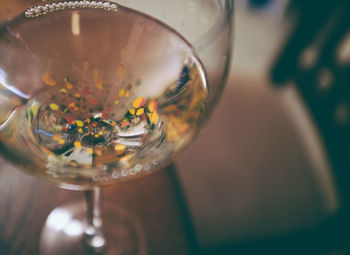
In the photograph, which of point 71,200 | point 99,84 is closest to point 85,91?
point 99,84

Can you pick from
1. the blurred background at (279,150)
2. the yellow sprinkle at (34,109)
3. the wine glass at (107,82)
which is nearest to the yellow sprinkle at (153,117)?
the wine glass at (107,82)

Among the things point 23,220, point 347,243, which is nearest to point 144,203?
point 23,220

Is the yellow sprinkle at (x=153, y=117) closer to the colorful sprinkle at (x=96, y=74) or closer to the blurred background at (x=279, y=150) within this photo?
the colorful sprinkle at (x=96, y=74)

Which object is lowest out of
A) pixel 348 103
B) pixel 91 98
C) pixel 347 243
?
pixel 347 243

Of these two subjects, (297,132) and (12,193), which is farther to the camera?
(297,132)

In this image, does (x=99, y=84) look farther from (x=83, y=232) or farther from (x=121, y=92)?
(x=83, y=232)

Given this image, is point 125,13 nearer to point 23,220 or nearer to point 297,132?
point 23,220

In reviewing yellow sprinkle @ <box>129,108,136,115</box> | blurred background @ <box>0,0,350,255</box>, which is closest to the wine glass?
yellow sprinkle @ <box>129,108,136,115</box>
